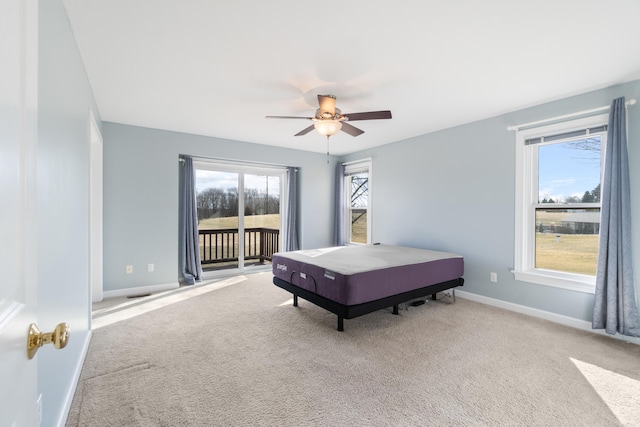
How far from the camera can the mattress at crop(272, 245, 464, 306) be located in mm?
2771

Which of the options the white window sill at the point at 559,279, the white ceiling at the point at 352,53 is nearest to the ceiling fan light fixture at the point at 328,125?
the white ceiling at the point at 352,53

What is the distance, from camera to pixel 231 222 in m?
5.28

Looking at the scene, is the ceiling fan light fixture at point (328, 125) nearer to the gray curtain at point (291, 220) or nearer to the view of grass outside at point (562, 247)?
the view of grass outside at point (562, 247)

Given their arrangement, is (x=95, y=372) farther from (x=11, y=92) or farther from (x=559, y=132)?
(x=559, y=132)

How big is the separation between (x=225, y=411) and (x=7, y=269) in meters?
1.66

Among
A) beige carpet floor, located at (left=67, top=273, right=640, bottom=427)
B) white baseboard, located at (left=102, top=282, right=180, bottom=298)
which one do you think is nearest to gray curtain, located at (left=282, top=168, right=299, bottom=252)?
white baseboard, located at (left=102, top=282, right=180, bottom=298)

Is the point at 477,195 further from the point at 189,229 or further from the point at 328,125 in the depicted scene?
the point at 189,229

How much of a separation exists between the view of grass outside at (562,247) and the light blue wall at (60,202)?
4.44 metres

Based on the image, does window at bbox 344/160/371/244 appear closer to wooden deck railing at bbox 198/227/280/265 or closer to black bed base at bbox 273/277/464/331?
wooden deck railing at bbox 198/227/280/265

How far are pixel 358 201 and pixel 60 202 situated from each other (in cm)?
496

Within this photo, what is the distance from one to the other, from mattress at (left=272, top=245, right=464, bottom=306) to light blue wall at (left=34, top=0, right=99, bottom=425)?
191 centimetres

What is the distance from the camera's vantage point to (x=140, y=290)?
4.19 metres

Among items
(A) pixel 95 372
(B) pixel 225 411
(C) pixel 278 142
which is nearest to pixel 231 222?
(C) pixel 278 142

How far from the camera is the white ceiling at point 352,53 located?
1822mm
